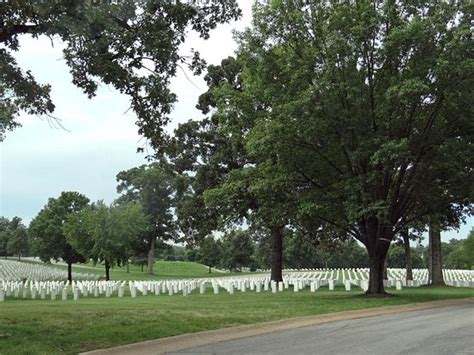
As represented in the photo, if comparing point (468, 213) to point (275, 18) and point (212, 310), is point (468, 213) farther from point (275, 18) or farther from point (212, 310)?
point (212, 310)

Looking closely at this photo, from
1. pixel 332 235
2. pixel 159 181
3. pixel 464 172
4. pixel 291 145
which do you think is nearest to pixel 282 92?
pixel 291 145

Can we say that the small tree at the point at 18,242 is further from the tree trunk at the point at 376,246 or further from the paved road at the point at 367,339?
the paved road at the point at 367,339

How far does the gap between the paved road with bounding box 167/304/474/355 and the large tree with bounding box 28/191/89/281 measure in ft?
162

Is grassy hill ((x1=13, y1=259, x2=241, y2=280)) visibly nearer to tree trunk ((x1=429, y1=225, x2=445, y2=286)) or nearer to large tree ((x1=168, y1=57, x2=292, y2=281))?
large tree ((x1=168, y1=57, x2=292, y2=281))

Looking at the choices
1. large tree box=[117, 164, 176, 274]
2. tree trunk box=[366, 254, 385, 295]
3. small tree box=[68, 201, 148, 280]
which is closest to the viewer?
tree trunk box=[366, 254, 385, 295]

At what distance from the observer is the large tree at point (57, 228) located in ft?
193

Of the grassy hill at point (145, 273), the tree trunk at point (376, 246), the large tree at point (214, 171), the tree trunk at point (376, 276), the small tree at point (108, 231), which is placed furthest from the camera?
the grassy hill at point (145, 273)

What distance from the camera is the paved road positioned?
29.0 feet

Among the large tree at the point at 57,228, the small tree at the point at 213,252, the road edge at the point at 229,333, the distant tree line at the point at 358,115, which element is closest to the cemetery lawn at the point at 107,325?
the road edge at the point at 229,333

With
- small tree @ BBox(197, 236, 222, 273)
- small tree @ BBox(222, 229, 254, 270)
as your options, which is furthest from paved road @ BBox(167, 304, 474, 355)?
small tree @ BBox(197, 236, 222, 273)

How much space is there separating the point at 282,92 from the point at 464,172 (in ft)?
24.2

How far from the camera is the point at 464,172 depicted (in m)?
20.4

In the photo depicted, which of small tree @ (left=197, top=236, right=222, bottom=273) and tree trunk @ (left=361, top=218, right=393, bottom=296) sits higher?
small tree @ (left=197, top=236, right=222, bottom=273)

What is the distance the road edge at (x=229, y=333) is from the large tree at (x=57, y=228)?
1860 inches
